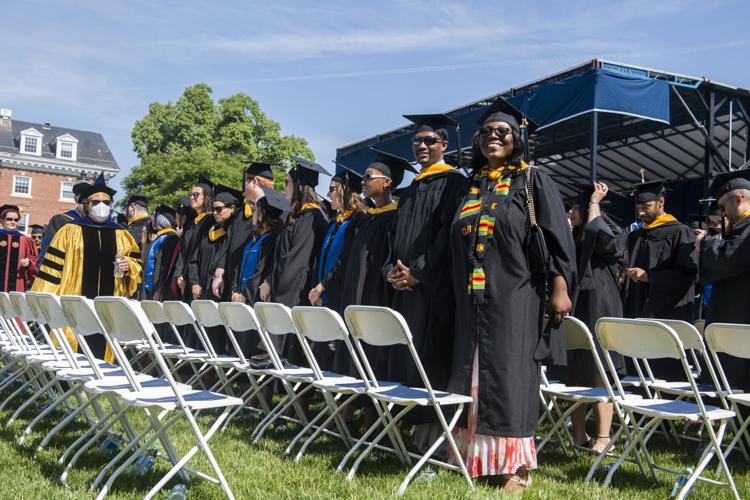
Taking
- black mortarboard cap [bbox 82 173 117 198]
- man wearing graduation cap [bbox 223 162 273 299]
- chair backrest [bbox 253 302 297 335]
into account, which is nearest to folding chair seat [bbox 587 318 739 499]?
chair backrest [bbox 253 302 297 335]

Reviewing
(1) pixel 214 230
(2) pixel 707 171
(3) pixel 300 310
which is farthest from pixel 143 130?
(3) pixel 300 310

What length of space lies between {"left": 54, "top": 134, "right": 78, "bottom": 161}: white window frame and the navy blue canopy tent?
3027cm

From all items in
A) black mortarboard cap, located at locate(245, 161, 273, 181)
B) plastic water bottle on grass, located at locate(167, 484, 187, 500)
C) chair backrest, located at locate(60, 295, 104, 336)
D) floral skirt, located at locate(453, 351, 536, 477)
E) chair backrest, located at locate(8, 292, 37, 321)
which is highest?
black mortarboard cap, located at locate(245, 161, 273, 181)

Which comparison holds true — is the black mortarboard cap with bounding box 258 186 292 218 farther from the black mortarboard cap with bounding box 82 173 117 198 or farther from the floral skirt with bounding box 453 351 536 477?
the floral skirt with bounding box 453 351 536 477

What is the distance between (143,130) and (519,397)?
3253 centimetres

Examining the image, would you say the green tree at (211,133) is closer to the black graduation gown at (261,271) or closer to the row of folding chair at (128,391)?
the black graduation gown at (261,271)

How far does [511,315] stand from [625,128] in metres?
17.6

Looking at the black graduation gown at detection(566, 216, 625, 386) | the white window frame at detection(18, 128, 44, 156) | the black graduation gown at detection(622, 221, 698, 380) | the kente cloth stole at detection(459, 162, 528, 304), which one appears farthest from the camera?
the white window frame at detection(18, 128, 44, 156)

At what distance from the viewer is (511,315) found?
3.62 meters

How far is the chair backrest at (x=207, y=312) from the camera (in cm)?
504

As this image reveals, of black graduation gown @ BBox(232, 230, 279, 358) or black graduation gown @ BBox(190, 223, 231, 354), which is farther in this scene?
black graduation gown @ BBox(190, 223, 231, 354)

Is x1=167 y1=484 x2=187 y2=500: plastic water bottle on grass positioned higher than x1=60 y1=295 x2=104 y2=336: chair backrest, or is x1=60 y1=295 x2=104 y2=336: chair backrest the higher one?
x1=60 y1=295 x2=104 y2=336: chair backrest

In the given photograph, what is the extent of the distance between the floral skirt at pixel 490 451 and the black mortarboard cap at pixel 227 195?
14.0 feet

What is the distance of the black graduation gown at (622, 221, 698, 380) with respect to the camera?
5719 mm
